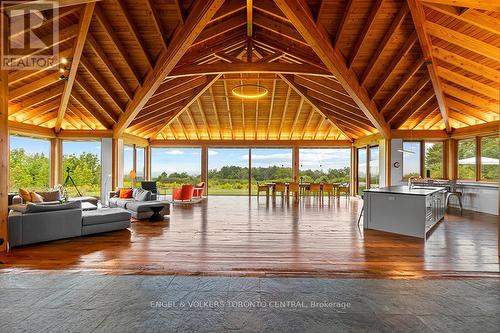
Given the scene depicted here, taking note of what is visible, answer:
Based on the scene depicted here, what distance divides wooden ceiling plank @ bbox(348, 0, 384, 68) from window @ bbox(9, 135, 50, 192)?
11.1 meters

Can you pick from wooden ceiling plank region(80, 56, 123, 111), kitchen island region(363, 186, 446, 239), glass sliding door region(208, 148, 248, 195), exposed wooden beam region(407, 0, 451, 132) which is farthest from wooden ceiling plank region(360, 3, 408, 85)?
glass sliding door region(208, 148, 248, 195)

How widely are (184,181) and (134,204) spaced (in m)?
7.60

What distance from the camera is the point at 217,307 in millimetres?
2672

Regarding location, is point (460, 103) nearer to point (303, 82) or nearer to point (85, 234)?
point (303, 82)

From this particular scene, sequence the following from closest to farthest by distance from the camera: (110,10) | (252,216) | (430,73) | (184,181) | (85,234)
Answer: (85,234)
(110,10)
(430,73)
(252,216)
(184,181)

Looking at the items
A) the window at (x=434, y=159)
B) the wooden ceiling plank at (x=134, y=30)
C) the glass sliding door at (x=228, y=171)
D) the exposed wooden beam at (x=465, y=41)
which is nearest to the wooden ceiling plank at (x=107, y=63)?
the wooden ceiling plank at (x=134, y=30)

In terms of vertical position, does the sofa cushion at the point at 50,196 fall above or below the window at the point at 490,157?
below

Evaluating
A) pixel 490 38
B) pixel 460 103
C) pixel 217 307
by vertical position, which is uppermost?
pixel 490 38

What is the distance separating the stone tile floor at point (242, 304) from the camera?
239 cm

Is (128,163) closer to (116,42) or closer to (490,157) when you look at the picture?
(116,42)

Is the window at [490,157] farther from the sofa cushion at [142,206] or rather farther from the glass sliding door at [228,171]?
the sofa cushion at [142,206]

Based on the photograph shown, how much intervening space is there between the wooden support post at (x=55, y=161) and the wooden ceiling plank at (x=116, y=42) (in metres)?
5.20

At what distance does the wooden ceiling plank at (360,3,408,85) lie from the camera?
5.43m

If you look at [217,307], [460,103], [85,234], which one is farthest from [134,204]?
[460,103]
